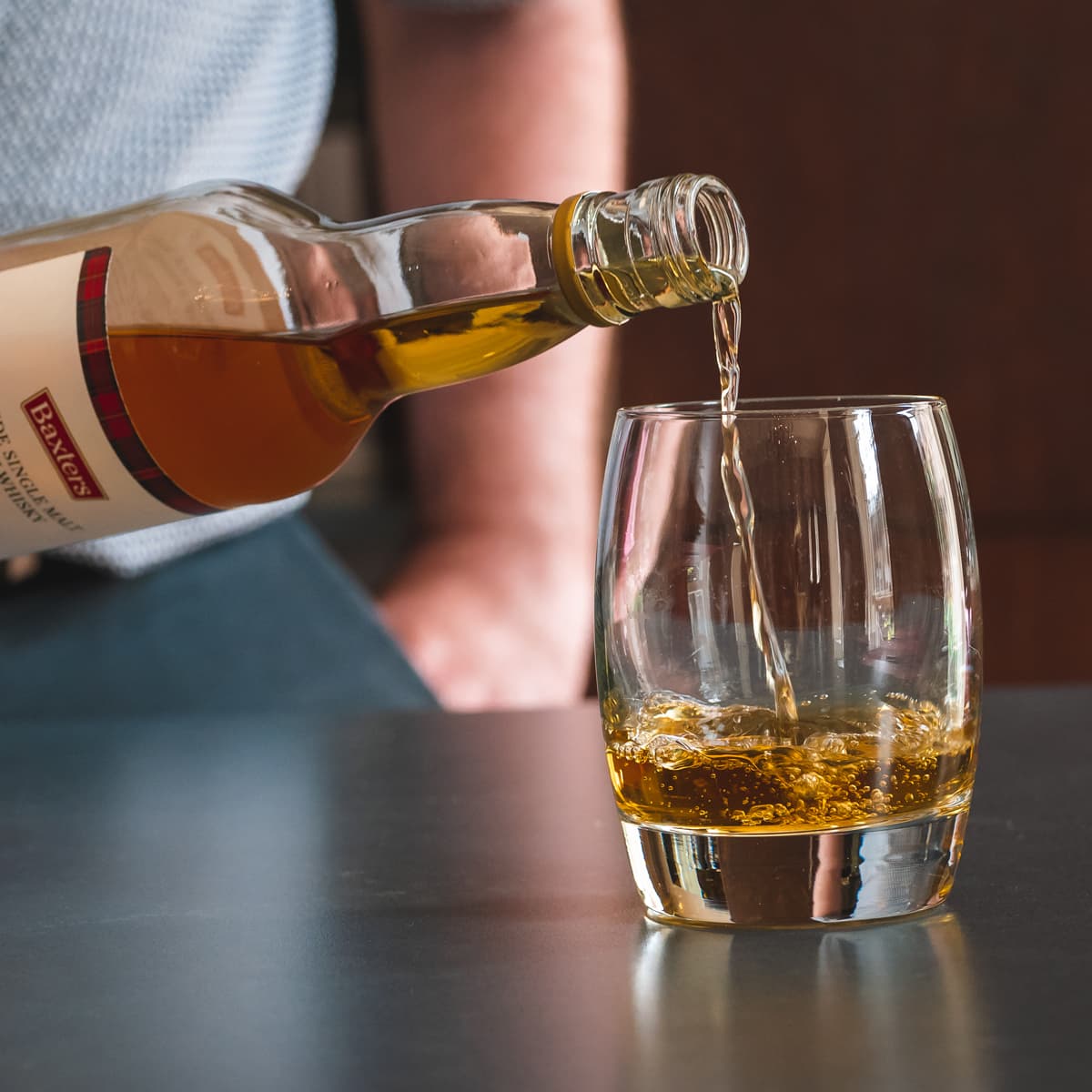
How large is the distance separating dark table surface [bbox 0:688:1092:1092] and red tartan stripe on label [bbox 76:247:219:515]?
0.43 feet

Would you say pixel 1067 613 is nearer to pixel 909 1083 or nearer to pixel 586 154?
pixel 586 154

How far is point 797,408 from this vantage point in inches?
18.4

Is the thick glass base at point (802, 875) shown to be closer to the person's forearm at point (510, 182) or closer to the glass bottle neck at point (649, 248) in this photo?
the glass bottle neck at point (649, 248)

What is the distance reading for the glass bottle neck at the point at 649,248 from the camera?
1.66 feet

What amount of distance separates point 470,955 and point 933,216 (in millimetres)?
2678

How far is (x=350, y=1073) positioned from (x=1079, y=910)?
208 millimetres

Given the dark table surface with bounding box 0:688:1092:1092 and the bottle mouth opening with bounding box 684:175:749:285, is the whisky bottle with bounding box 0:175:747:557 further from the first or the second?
the dark table surface with bounding box 0:688:1092:1092

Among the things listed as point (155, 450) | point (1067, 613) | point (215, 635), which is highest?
point (155, 450)

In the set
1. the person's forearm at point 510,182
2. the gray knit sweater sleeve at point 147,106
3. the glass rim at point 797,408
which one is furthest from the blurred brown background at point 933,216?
the glass rim at point 797,408

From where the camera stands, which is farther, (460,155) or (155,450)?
(460,155)

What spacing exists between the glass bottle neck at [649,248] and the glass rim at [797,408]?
0.16 feet

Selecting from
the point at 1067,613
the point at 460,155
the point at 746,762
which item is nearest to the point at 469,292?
the point at 746,762

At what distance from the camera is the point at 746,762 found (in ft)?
1.42

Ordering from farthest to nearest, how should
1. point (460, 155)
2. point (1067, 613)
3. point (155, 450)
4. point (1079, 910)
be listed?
point (1067, 613)
point (460, 155)
point (155, 450)
point (1079, 910)
